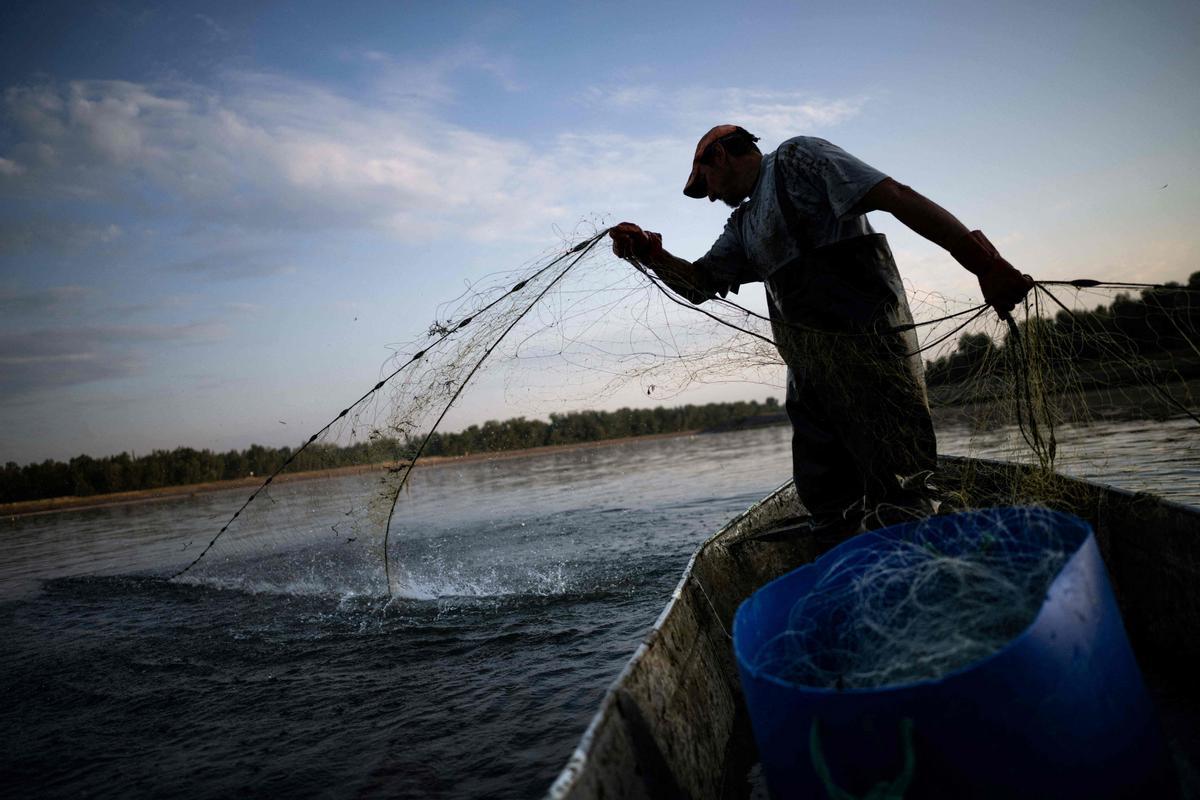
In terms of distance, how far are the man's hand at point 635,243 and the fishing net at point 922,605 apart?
2.13 metres

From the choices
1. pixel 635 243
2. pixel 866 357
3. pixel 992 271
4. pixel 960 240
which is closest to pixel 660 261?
pixel 635 243

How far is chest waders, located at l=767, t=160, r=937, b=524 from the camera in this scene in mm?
2855

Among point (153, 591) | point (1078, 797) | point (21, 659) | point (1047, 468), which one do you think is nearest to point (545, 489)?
point (153, 591)

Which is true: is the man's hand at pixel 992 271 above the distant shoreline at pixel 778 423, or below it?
above

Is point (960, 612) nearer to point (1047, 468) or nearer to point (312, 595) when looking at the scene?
point (1047, 468)

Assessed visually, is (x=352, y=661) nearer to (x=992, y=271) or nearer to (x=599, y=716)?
(x=599, y=716)

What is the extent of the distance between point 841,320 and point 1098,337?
43.8 inches

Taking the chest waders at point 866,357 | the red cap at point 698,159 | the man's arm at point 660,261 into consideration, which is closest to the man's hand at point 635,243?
the man's arm at point 660,261

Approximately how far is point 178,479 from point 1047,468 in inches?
2027

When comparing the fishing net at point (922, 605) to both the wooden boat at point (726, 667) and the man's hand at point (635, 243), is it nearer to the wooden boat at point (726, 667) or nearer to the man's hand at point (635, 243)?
the wooden boat at point (726, 667)

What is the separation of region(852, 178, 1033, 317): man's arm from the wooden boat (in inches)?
30.7

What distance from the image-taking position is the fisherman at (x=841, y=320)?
277cm

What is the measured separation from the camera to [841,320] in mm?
2922

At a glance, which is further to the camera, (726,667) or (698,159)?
(698,159)
